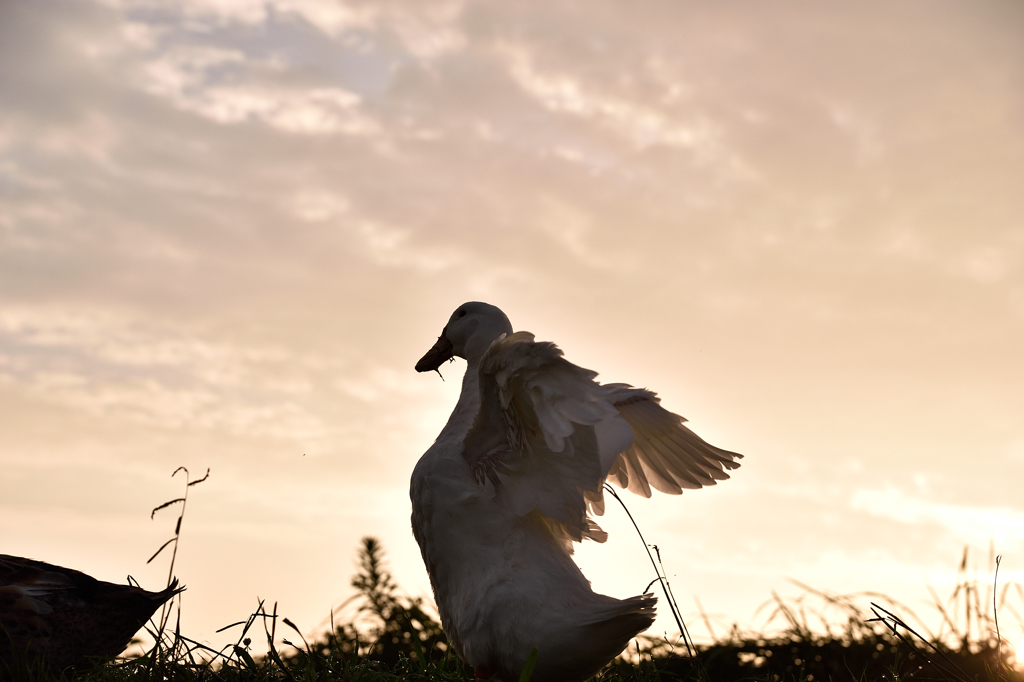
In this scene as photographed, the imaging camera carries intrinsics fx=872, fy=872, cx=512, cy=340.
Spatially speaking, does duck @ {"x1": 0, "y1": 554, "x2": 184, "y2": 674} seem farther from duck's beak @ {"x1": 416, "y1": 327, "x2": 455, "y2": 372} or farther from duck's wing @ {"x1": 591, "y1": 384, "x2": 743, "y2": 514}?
duck's wing @ {"x1": 591, "y1": 384, "x2": 743, "y2": 514}

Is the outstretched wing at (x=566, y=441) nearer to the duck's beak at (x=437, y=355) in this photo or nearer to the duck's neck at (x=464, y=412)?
the duck's neck at (x=464, y=412)

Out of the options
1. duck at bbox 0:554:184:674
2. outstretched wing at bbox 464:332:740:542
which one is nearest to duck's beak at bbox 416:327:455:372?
outstretched wing at bbox 464:332:740:542

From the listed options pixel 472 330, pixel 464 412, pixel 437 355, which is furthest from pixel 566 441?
pixel 437 355

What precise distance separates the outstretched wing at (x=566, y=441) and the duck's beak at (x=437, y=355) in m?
0.97

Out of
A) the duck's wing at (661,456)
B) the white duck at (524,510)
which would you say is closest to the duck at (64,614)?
the white duck at (524,510)

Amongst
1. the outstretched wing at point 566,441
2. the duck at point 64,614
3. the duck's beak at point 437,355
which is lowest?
the duck at point 64,614

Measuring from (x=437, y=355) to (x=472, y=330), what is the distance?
1.26 feet

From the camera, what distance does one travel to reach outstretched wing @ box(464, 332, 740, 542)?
378cm

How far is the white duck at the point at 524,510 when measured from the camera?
150 inches

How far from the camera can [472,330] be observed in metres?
5.13

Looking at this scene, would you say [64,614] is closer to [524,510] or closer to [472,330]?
[524,510]

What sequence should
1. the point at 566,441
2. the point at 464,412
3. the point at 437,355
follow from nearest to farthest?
the point at 566,441 < the point at 464,412 < the point at 437,355

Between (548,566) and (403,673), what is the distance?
87 cm

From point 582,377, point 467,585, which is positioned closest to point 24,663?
point 467,585
